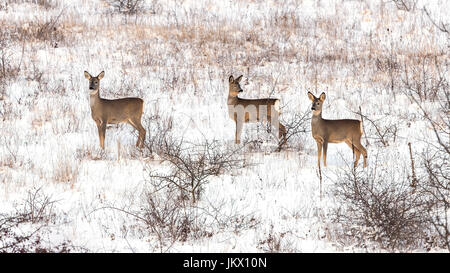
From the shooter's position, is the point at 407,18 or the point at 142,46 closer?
the point at 142,46

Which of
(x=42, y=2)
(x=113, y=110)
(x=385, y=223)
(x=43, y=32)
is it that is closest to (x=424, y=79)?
(x=113, y=110)

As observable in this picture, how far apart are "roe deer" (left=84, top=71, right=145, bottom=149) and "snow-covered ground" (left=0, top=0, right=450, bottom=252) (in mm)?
371

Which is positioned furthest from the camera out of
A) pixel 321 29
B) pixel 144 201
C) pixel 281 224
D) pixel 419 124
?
pixel 321 29

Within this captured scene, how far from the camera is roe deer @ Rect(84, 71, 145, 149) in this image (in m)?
10.6

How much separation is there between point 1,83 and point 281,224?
868 cm

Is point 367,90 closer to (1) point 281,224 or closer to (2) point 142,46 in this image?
(2) point 142,46

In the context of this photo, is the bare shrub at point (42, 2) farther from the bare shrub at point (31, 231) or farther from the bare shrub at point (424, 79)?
the bare shrub at point (31, 231)

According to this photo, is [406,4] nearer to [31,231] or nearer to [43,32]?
[43,32]

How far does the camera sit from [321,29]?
1827 cm

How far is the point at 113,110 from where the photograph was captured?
35.0 ft

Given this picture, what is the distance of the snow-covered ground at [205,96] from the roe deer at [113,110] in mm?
371

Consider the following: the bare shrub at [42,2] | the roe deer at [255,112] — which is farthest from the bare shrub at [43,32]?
the roe deer at [255,112]

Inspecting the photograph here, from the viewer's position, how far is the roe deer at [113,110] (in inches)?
418
